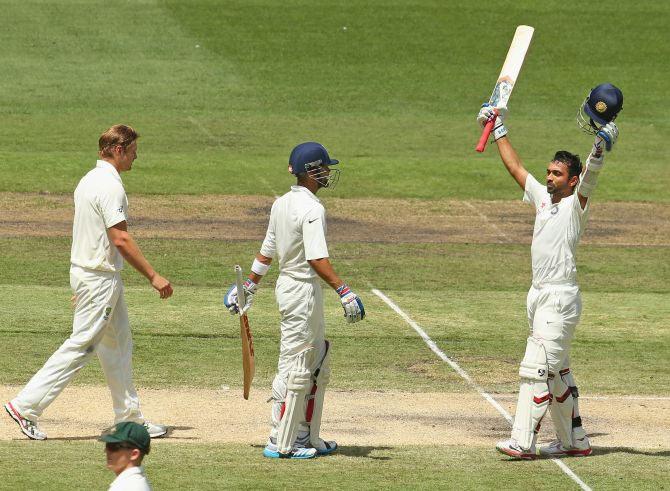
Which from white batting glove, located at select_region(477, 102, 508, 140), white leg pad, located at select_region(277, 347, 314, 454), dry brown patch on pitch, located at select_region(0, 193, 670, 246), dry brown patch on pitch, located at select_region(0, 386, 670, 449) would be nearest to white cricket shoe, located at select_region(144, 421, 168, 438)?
dry brown patch on pitch, located at select_region(0, 386, 670, 449)

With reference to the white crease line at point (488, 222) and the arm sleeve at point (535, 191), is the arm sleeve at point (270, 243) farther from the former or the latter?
the white crease line at point (488, 222)

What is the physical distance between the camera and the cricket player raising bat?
10.6 meters

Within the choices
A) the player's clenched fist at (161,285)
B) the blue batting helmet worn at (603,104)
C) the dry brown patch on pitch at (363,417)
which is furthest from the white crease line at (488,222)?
the player's clenched fist at (161,285)

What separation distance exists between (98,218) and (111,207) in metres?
0.15

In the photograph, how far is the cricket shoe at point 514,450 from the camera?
1055 centimetres

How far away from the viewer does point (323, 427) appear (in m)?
11.5

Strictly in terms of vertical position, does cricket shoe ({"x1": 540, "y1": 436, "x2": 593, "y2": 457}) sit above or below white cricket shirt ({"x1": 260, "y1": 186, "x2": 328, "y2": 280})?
below

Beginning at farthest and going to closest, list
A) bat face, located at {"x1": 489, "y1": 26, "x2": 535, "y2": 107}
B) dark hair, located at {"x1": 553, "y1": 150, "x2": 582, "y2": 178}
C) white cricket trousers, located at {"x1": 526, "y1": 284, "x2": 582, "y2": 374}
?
bat face, located at {"x1": 489, "y1": 26, "x2": 535, "y2": 107} < dark hair, located at {"x1": 553, "y1": 150, "x2": 582, "y2": 178} < white cricket trousers, located at {"x1": 526, "y1": 284, "x2": 582, "y2": 374}

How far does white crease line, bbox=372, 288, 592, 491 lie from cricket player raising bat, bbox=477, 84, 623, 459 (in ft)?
1.04

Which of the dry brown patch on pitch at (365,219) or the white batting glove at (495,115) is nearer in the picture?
the white batting glove at (495,115)

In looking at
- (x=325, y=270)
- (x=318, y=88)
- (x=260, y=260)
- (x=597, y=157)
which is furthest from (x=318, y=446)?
(x=318, y=88)

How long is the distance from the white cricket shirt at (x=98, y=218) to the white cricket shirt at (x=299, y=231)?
1.20 metres

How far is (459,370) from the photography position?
13.6 m

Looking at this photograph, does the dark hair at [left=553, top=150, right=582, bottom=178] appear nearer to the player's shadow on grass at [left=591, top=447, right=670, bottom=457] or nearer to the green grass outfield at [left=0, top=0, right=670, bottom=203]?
the player's shadow on grass at [left=591, top=447, right=670, bottom=457]
